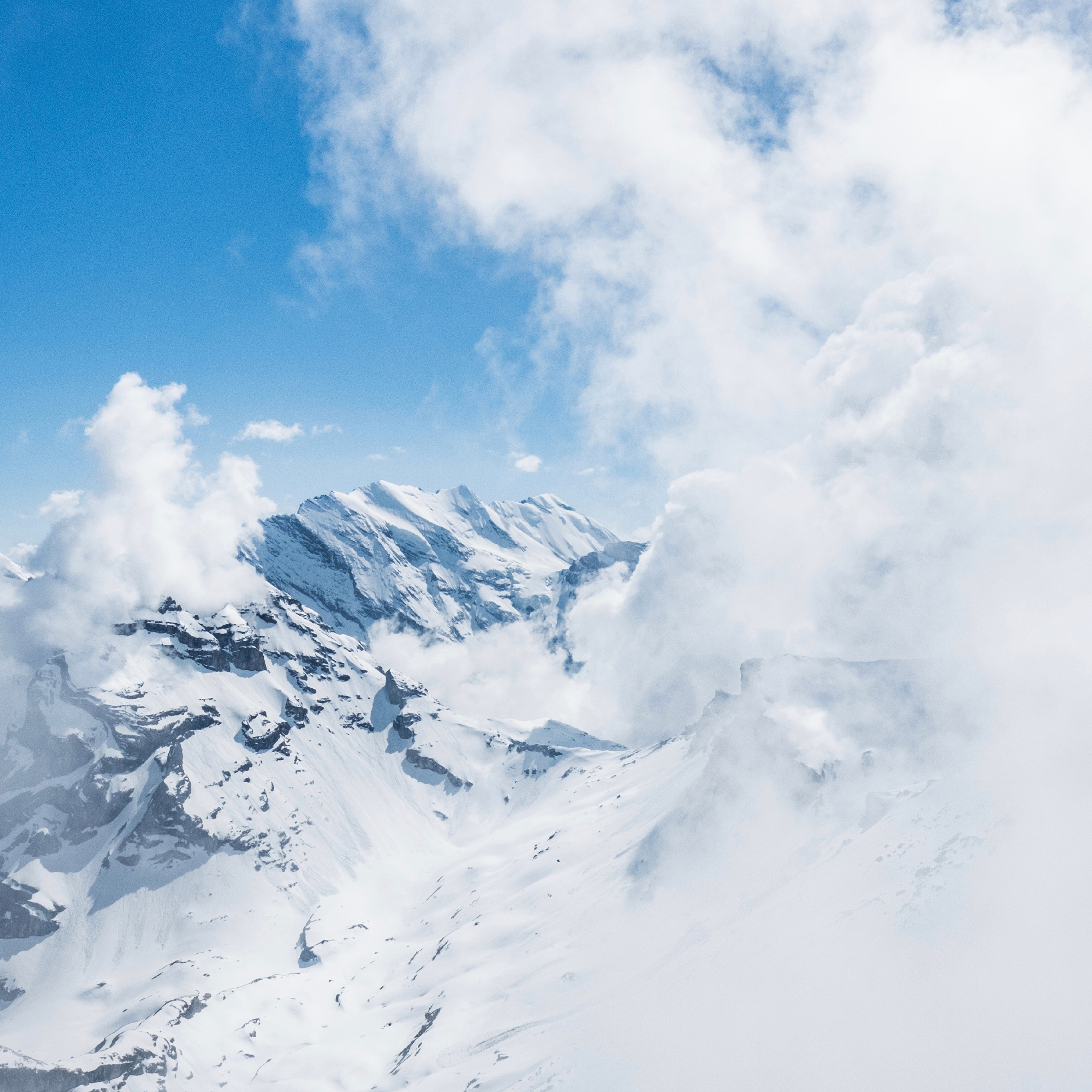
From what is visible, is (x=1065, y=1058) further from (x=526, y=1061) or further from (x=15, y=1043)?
(x=15, y=1043)

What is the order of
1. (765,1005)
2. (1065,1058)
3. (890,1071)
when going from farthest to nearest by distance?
1. (765,1005)
2. (890,1071)
3. (1065,1058)

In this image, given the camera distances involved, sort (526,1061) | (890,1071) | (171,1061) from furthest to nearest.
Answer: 1. (171,1061)
2. (526,1061)
3. (890,1071)

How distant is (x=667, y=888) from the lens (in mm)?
146125

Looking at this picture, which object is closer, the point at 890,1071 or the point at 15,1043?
the point at 890,1071

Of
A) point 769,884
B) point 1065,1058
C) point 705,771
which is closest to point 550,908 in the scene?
point 705,771

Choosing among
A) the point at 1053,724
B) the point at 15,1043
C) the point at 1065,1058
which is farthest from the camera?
the point at 15,1043

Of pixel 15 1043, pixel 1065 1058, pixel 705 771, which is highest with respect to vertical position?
pixel 705 771

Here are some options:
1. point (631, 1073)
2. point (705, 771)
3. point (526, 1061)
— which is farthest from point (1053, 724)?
point (705, 771)

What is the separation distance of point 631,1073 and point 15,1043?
654ft

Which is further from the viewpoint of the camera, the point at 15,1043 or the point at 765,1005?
the point at 15,1043

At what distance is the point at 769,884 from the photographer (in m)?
108

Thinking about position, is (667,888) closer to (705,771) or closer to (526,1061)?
(705,771)

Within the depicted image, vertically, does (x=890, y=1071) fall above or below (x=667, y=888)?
below

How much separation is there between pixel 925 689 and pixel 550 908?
4431 inches
